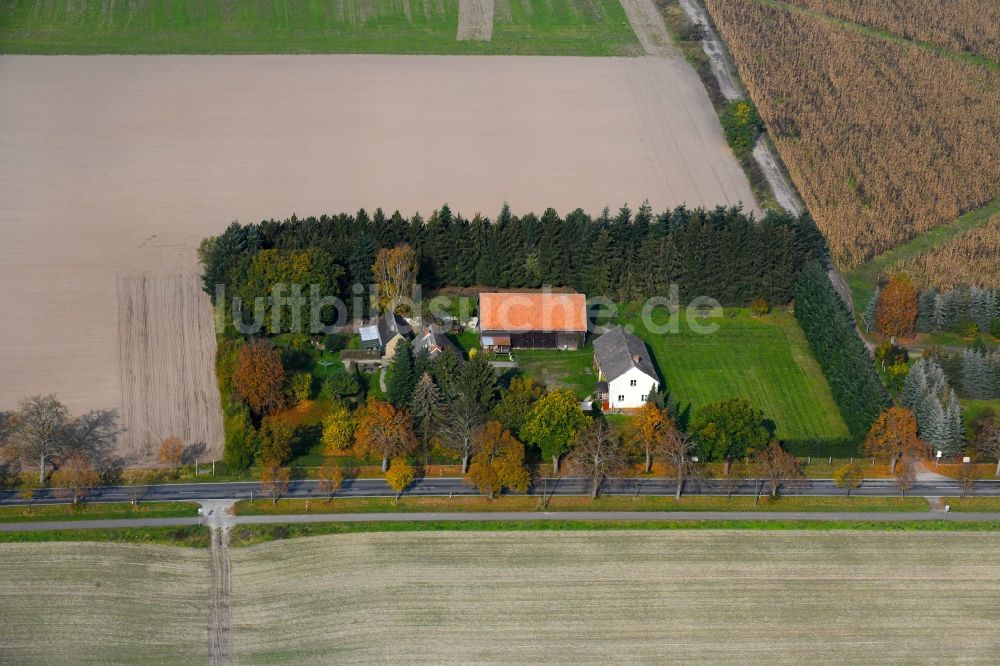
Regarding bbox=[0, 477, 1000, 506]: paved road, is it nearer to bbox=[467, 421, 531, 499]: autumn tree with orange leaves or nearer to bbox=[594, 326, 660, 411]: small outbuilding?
bbox=[467, 421, 531, 499]: autumn tree with orange leaves

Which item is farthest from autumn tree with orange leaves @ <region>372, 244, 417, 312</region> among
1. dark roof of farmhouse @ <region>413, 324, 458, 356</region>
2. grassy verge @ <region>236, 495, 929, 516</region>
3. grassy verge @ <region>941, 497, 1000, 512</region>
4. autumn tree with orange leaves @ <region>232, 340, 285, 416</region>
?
grassy verge @ <region>941, 497, 1000, 512</region>

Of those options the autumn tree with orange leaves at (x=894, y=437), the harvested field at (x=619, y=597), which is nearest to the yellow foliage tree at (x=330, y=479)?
the harvested field at (x=619, y=597)

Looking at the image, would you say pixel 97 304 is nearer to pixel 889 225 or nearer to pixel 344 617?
pixel 344 617

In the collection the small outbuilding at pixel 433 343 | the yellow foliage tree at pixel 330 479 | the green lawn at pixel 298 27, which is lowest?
the yellow foliage tree at pixel 330 479

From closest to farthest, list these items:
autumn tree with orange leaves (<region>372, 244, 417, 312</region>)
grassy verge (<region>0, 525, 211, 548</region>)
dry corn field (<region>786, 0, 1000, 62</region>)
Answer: grassy verge (<region>0, 525, 211, 548</region>) → autumn tree with orange leaves (<region>372, 244, 417, 312</region>) → dry corn field (<region>786, 0, 1000, 62</region>)

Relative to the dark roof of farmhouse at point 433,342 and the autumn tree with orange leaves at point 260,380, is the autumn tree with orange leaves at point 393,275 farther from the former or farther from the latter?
the autumn tree with orange leaves at point 260,380
